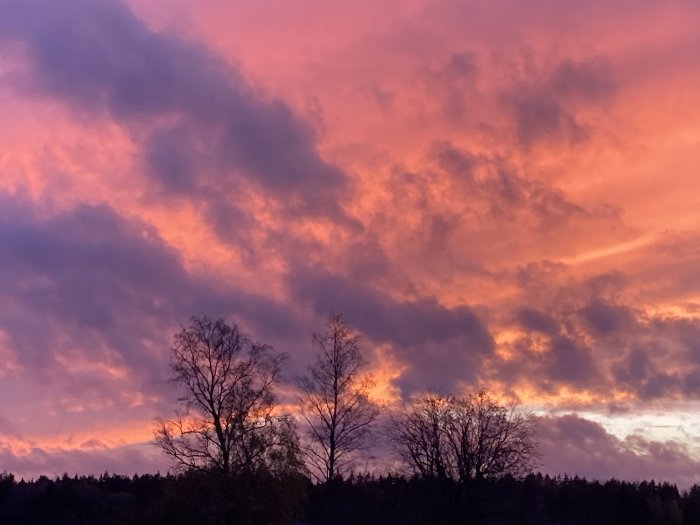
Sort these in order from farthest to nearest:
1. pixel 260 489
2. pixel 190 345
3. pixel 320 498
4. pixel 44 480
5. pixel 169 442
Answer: pixel 44 480
pixel 320 498
pixel 190 345
pixel 169 442
pixel 260 489

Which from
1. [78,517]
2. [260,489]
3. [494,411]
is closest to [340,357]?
[494,411]

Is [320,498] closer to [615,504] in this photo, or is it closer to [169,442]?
[169,442]

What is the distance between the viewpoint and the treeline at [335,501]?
50.0m

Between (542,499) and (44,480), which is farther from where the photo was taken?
(44,480)

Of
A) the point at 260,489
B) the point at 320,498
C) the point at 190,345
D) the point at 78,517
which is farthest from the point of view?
the point at 78,517

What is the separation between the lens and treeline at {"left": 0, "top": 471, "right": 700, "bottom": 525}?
50.0m

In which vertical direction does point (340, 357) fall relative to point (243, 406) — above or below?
above

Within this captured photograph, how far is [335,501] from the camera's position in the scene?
244 feet

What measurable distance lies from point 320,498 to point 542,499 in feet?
101

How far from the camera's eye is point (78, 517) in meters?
81.6

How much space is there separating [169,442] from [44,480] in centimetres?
4315

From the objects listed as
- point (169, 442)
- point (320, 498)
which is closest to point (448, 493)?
point (320, 498)

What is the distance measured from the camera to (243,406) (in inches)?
2625

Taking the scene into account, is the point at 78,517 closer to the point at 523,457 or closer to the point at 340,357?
the point at 340,357
